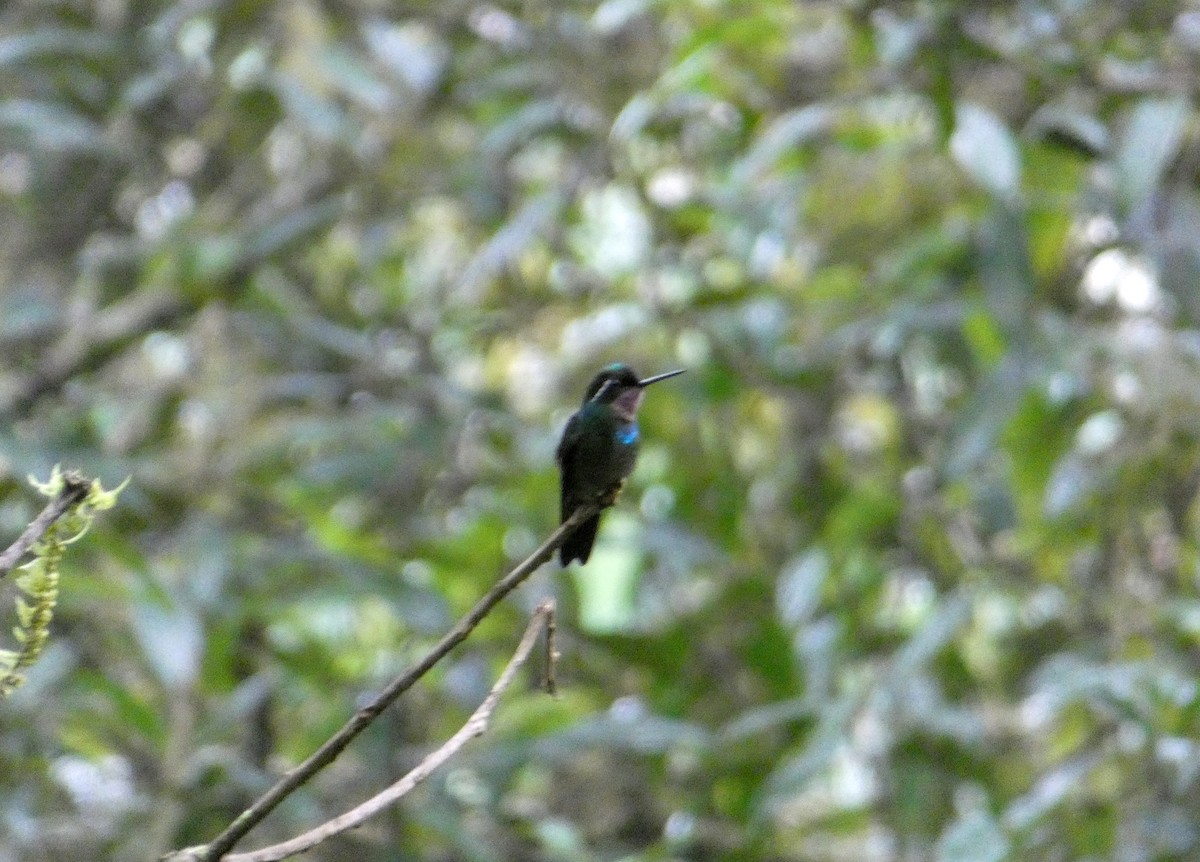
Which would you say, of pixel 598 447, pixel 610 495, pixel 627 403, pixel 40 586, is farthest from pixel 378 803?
pixel 627 403

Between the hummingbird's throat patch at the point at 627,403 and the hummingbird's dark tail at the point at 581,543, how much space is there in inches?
6.4

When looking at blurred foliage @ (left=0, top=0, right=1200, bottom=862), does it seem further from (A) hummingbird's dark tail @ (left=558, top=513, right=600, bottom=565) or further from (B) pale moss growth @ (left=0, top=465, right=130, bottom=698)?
(B) pale moss growth @ (left=0, top=465, right=130, bottom=698)

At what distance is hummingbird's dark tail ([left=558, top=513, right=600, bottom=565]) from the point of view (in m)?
2.39

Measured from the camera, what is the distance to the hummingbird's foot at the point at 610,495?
217 cm

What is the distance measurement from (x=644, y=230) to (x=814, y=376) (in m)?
0.88

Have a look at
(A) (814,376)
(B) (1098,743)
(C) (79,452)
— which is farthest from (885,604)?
(C) (79,452)

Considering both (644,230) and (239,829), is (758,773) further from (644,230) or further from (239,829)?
(239,829)

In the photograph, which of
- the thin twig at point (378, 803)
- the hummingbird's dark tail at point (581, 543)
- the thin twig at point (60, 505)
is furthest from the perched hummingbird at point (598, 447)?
the thin twig at point (60, 505)

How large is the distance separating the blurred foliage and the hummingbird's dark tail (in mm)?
1015

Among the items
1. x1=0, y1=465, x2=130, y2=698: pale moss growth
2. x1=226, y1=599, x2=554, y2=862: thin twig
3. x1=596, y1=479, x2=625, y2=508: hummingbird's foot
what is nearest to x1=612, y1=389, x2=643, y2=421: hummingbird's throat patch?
x1=596, y1=479, x2=625, y2=508: hummingbird's foot

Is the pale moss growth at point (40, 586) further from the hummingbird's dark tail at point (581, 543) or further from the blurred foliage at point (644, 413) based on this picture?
the blurred foliage at point (644, 413)

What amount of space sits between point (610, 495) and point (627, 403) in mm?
236

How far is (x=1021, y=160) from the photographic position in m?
3.91

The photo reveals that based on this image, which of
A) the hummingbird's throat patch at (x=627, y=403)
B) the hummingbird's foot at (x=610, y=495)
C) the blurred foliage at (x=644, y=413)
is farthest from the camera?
the blurred foliage at (x=644, y=413)
